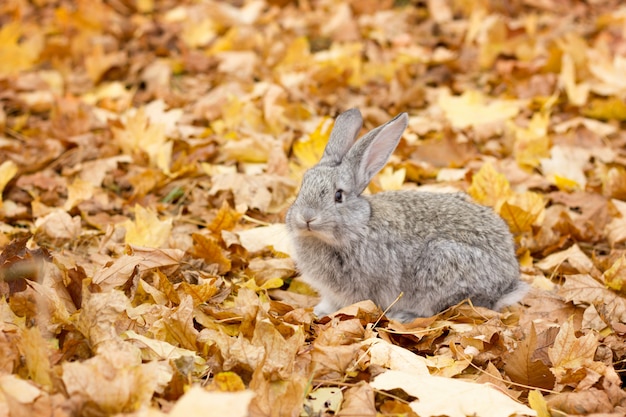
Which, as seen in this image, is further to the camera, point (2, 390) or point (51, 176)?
point (51, 176)

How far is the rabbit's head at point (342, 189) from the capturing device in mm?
4777

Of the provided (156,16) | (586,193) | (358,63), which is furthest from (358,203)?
(156,16)

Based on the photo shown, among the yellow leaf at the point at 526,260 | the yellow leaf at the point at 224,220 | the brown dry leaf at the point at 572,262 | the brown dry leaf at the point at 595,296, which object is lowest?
the yellow leaf at the point at 526,260

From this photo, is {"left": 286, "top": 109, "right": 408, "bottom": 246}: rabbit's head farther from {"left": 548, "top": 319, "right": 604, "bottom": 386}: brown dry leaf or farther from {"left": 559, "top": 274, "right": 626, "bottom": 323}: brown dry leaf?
{"left": 548, "top": 319, "right": 604, "bottom": 386}: brown dry leaf

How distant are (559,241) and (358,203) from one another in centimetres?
168

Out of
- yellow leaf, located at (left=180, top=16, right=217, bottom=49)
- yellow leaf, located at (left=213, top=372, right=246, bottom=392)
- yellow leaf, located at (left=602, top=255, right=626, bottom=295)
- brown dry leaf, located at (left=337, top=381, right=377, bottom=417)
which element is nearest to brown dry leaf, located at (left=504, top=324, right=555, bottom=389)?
brown dry leaf, located at (left=337, top=381, right=377, bottom=417)

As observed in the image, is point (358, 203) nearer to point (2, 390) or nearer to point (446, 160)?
point (446, 160)

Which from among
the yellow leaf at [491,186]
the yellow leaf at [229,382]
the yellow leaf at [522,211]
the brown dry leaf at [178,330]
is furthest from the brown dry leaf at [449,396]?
the yellow leaf at [491,186]

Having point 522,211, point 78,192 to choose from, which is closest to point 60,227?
point 78,192

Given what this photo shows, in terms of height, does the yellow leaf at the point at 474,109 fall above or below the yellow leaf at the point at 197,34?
below

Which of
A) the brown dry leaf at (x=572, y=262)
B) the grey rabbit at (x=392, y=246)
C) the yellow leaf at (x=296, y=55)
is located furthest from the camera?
the yellow leaf at (x=296, y=55)

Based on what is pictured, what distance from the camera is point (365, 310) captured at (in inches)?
178

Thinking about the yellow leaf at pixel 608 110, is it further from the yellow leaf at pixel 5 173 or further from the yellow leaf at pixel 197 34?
the yellow leaf at pixel 5 173

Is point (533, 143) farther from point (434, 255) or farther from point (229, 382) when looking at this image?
point (229, 382)
